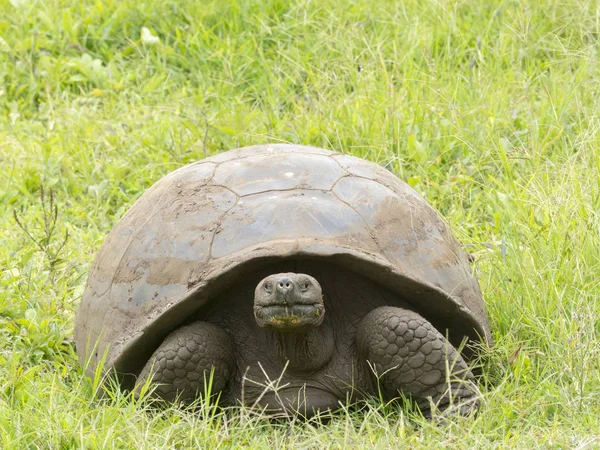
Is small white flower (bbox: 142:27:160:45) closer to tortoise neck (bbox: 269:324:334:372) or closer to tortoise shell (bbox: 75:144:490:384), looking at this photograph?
tortoise shell (bbox: 75:144:490:384)

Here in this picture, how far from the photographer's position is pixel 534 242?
3871mm

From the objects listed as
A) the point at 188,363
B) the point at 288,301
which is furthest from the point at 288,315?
the point at 188,363

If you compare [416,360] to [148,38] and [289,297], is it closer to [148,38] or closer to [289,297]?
[289,297]

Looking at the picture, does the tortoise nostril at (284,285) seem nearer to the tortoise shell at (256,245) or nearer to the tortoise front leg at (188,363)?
the tortoise shell at (256,245)

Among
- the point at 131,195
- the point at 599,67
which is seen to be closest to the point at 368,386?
the point at 131,195

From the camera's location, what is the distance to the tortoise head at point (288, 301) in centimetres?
303

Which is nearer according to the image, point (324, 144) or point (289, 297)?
point (289, 297)

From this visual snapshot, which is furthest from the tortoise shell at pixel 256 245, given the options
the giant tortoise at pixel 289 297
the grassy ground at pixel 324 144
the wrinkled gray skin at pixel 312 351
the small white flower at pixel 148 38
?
the small white flower at pixel 148 38

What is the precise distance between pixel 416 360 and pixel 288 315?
0.46 meters

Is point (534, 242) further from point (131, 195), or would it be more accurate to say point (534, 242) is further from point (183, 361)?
point (131, 195)

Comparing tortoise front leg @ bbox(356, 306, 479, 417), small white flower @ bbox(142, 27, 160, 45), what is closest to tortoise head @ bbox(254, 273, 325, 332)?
tortoise front leg @ bbox(356, 306, 479, 417)

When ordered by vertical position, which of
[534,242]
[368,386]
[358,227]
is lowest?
[368,386]

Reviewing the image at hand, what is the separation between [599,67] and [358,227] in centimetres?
269

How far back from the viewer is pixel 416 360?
10.6 feet
